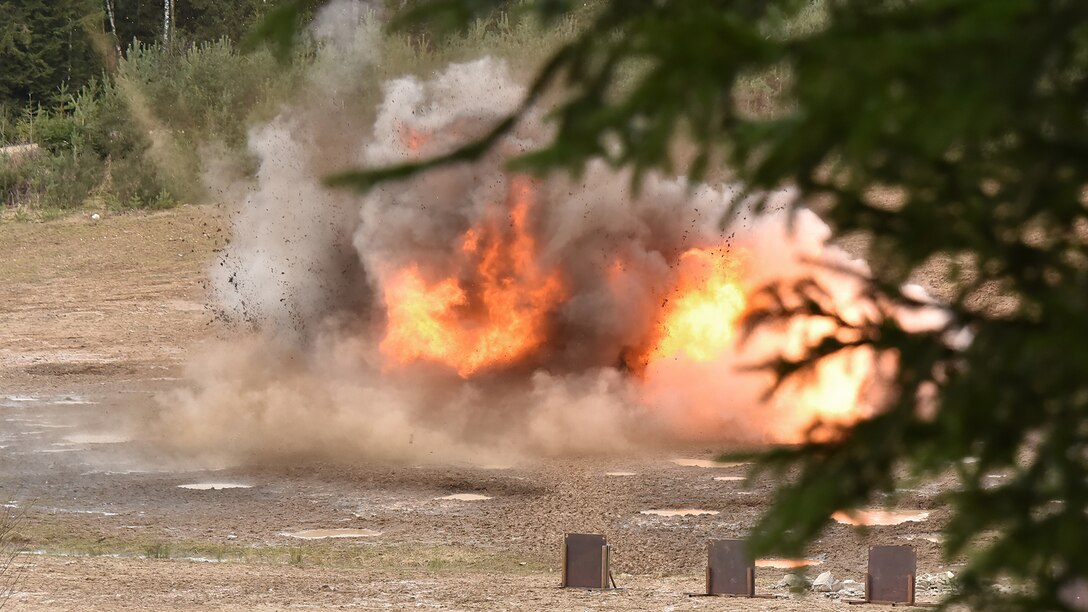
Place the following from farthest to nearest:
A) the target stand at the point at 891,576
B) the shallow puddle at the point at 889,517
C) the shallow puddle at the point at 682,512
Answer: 1. the shallow puddle at the point at 682,512
2. the shallow puddle at the point at 889,517
3. the target stand at the point at 891,576

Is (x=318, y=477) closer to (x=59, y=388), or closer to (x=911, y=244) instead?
(x=59, y=388)

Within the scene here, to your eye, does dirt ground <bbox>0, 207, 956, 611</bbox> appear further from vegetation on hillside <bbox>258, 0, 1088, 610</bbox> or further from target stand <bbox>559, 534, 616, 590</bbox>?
vegetation on hillside <bbox>258, 0, 1088, 610</bbox>

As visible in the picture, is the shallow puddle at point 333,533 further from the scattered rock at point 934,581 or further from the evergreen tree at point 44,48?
the evergreen tree at point 44,48

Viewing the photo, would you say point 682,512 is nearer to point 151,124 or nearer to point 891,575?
point 891,575

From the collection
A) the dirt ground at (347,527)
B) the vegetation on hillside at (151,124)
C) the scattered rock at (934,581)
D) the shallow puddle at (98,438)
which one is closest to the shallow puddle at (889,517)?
the dirt ground at (347,527)

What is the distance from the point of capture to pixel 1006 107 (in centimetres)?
282

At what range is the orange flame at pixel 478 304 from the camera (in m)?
22.2

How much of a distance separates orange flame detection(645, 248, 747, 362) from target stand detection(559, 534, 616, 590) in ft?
33.0

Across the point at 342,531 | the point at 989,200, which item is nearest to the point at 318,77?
the point at 342,531

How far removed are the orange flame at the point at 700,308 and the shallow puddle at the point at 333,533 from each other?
27.1 feet

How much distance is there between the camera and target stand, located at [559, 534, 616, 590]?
12.5 metres

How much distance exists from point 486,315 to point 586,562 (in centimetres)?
1002

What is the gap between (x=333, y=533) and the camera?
1515cm

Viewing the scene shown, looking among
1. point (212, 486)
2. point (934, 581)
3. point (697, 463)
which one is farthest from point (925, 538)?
point (212, 486)
